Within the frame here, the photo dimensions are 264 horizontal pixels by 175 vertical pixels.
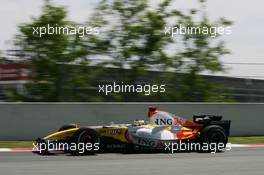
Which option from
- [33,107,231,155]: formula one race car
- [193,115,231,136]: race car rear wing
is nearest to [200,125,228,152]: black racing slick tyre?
[33,107,231,155]: formula one race car

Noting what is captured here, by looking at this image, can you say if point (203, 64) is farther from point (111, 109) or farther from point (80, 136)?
point (80, 136)

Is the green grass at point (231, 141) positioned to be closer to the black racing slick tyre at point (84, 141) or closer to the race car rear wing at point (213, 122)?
the black racing slick tyre at point (84, 141)

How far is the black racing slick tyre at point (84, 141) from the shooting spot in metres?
12.1

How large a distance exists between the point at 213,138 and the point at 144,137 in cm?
177

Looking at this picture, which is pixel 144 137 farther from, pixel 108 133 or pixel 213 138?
pixel 213 138

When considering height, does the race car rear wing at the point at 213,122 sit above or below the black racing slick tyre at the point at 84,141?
above

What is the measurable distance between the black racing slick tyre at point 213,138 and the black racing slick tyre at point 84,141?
2560mm

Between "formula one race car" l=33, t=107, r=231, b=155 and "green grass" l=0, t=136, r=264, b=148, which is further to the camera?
"green grass" l=0, t=136, r=264, b=148

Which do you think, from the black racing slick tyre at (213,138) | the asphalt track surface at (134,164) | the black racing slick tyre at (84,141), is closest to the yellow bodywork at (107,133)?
the black racing slick tyre at (84,141)

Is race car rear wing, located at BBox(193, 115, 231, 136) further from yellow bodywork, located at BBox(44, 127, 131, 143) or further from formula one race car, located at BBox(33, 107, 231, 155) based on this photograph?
yellow bodywork, located at BBox(44, 127, 131, 143)

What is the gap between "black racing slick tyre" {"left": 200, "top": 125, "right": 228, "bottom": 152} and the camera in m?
13.3

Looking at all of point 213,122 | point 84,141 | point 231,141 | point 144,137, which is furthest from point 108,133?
point 231,141

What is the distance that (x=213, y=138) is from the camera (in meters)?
13.4

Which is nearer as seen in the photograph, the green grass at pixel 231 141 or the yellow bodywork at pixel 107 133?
the yellow bodywork at pixel 107 133
